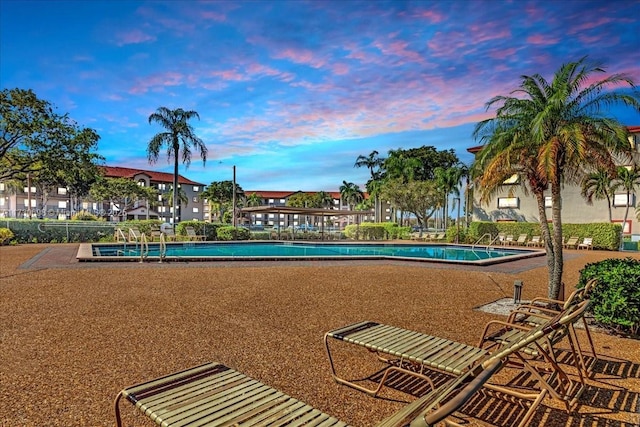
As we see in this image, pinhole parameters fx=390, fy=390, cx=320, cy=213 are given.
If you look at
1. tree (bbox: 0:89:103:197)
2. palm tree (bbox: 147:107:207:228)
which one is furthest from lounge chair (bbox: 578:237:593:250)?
tree (bbox: 0:89:103:197)

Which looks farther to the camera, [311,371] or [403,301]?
[403,301]

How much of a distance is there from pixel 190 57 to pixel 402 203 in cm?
3161

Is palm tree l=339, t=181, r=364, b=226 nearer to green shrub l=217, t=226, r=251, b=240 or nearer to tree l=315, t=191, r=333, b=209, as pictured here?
tree l=315, t=191, r=333, b=209

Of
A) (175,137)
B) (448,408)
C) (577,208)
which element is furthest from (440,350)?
(577,208)

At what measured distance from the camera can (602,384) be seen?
3797 millimetres

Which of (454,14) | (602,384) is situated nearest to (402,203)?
(454,14)

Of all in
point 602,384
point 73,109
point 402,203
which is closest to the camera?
point 602,384

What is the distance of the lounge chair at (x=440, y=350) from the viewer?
2883mm

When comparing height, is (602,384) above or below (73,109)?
below

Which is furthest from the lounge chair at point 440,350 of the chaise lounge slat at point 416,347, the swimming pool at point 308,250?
the swimming pool at point 308,250

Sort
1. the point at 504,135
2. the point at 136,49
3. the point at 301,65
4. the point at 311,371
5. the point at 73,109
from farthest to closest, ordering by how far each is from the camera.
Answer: the point at 73,109, the point at 136,49, the point at 301,65, the point at 504,135, the point at 311,371

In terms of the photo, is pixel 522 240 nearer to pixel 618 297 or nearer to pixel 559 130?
pixel 559 130

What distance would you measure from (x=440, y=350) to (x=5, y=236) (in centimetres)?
2583

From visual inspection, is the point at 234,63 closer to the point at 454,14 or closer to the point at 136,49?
the point at 136,49
